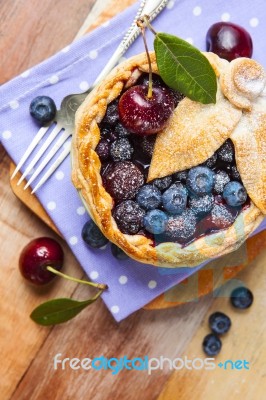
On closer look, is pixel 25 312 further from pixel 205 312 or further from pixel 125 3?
pixel 125 3

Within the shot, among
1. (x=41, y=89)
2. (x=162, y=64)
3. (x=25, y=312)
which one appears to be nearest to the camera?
(x=162, y=64)

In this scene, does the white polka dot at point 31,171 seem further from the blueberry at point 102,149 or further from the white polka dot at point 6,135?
the blueberry at point 102,149

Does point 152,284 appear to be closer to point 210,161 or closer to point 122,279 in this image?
point 122,279

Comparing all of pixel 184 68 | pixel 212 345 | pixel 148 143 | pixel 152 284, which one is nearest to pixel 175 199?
pixel 148 143

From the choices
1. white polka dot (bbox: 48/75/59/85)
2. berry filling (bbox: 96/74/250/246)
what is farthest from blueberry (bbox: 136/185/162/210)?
white polka dot (bbox: 48/75/59/85)

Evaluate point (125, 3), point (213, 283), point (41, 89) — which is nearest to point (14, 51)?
point (41, 89)

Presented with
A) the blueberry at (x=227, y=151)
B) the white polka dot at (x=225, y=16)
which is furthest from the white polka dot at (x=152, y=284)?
the white polka dot at (x=225, y=16)
